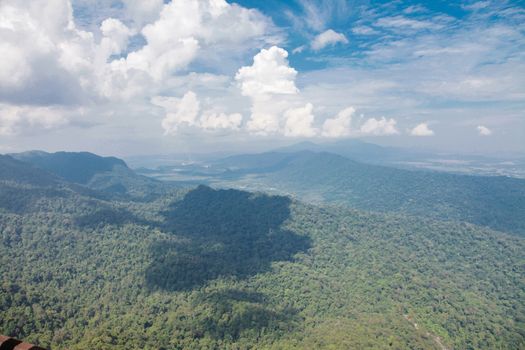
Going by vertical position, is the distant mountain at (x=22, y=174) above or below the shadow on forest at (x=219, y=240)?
above

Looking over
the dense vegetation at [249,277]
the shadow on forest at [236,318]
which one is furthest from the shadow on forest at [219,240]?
the shadow on forest at [236,318]

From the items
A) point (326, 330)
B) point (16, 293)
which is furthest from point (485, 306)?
point (16, 293)

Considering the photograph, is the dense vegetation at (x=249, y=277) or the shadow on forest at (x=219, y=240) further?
the shadow on forest at (x=219, y=240)

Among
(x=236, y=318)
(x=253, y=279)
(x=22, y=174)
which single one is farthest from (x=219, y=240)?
(x=22, y=174)

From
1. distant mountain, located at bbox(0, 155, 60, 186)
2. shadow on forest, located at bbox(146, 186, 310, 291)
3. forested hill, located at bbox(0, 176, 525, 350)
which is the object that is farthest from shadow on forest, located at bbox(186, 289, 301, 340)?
distant mountain, located at bbox(0, 155, 60, 186)

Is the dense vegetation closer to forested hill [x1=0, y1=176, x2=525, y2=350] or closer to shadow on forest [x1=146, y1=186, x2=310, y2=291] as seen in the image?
forested hill [x1=0, y1=176, x2=525, y2=350]

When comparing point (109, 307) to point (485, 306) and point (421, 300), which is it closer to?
point (421, 300)

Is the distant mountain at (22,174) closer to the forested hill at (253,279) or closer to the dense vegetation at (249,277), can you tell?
the dense vegetation at (249,277)
